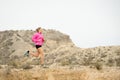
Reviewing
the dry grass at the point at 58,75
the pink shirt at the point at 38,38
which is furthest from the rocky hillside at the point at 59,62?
the pink shirt at the point at 38,38

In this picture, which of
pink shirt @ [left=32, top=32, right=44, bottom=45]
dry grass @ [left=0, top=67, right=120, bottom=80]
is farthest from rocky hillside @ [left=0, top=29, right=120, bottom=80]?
pink shirt @ [left=32, top=32, right=44, bottom=45]

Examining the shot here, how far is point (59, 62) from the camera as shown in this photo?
26.1 metres

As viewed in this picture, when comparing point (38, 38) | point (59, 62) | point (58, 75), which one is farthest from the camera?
point (59, 62)

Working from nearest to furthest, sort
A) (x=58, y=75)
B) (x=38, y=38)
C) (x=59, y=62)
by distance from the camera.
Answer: (x=58, y=75), (x=38, y=38), (x=59, y=62)

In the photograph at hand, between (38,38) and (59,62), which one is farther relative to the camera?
(59,62)

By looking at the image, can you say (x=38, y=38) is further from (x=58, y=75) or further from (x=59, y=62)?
(x=59, y=62)

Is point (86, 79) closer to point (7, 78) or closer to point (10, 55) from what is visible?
point (7, 78)

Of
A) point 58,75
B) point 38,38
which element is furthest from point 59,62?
point 58,75

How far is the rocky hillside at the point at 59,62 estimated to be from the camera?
12.6 m

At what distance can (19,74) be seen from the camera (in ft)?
41.7

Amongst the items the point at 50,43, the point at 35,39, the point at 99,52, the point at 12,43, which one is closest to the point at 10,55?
the point at 12,43

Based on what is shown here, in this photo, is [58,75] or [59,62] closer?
[58,75]

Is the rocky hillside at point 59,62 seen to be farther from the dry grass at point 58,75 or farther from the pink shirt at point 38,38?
the pink shirt at point 38,38

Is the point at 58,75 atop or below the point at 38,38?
below
